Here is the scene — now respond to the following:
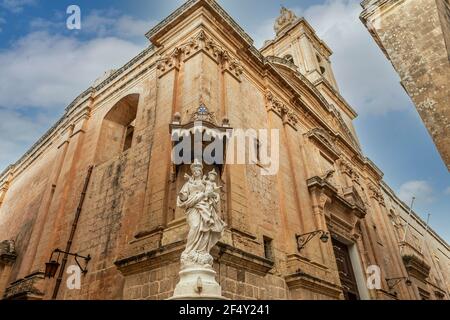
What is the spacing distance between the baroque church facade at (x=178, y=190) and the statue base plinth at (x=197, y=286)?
0.89 metres

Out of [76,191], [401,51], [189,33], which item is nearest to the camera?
[401,51]

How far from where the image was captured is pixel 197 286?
4.45m

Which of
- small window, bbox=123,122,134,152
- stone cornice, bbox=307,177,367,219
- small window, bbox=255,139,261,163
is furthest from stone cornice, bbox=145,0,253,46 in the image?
stone cornice, bbox=307,177,367,219

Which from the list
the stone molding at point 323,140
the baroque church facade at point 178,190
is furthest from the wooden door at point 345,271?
the stone molding at point 323,140

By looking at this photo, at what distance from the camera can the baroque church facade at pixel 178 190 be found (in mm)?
6617

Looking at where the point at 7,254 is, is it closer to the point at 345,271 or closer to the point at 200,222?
the point at 200,222

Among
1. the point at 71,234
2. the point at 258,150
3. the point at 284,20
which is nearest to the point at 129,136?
the point at 71,234

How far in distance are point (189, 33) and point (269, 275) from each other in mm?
7025

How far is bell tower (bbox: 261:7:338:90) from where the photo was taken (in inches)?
840

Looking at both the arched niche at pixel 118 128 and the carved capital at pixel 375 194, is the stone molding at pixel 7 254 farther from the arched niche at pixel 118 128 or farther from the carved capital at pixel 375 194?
the carved capital at pixel 375 194

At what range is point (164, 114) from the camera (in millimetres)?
8430

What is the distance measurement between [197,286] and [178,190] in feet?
8.67
